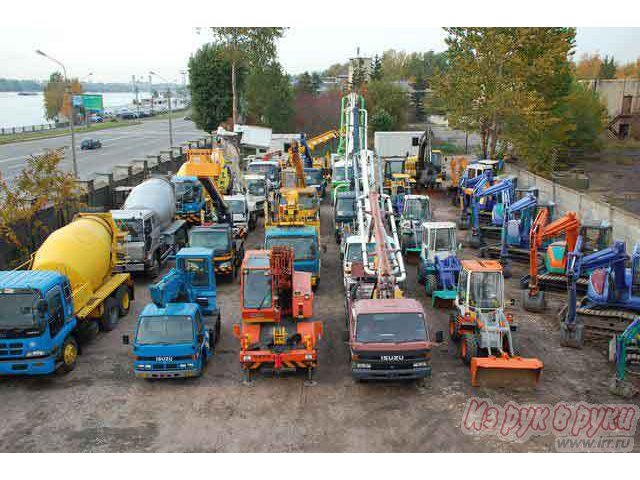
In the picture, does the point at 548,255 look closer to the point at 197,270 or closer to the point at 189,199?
the point at 197,270

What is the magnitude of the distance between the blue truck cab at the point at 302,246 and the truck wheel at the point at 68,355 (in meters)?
7.29

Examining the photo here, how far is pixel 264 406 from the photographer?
1341 centimetres

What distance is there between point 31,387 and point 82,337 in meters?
2.34

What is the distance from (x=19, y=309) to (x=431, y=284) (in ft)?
40.8

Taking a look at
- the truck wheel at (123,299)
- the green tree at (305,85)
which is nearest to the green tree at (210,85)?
the green tree at (305,85)

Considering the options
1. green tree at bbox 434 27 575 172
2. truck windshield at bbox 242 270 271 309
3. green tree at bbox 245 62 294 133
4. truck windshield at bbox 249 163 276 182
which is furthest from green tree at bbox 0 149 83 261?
green tree at bbox 245 62 294 133

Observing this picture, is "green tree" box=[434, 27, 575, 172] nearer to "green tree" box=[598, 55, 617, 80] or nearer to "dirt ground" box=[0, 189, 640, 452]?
"dirt ground" box=[0, 189, 640, 452]

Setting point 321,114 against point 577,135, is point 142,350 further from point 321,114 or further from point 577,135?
point 321,114

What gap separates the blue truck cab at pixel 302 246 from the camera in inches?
814

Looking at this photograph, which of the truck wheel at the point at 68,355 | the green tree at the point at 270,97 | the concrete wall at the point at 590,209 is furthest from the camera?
the green tree at the point at 270,97

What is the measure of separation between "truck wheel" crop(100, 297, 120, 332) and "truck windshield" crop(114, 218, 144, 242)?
4044mm

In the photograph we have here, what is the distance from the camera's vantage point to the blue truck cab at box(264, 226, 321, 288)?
20.7m

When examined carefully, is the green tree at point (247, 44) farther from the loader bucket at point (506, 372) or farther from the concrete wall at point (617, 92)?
the loader bucket at point (506, 372)

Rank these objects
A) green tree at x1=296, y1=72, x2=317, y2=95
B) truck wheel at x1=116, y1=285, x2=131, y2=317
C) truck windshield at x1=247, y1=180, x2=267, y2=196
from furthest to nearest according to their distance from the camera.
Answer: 1. green tree at x1=296, y1=72, x2=317, y2=95
2. truck windshield at x1=247, y1=180, x2=267, y2=196
3. truck wheel at x1=116, y1=285, x2=131, y2=317
